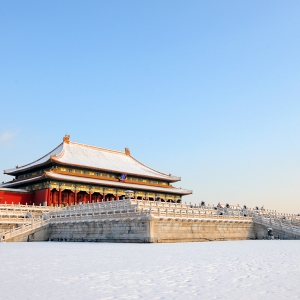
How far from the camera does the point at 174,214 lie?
28016mm

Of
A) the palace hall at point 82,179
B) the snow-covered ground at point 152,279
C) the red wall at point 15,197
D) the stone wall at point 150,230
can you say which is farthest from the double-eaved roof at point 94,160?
the snow-covered ground at point 152,279

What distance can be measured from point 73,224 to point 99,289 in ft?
81.1

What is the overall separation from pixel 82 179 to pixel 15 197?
30.5 feet

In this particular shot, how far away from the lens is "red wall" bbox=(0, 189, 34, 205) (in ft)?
157

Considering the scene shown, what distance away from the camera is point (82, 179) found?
2077 inches

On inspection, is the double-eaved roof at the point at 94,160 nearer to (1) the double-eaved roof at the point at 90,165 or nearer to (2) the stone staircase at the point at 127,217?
(1) the double-eaved roof at the point at 90,165

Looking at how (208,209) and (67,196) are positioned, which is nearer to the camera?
(208,209)

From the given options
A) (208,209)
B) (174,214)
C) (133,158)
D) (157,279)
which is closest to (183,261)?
(157,279)

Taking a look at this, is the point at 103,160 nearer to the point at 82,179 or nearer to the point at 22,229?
the point at 82,179

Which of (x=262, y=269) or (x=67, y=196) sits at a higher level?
(x=67, y=196)

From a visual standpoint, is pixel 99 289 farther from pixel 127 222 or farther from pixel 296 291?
pixel 127 222

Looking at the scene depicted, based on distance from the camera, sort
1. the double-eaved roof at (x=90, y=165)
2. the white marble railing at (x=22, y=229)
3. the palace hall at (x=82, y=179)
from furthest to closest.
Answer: the double-eaved roof at (x=90, y=165) → the palace hall at (x=82, y=179) → the white marble railing at (x=22, y=229)

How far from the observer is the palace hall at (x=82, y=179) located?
165ft

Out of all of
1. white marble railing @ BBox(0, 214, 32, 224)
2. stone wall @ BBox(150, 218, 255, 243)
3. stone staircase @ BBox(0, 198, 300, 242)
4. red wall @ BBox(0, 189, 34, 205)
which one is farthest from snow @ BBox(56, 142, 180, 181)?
stone wall @ BBox(150, 218, 255, 243)
